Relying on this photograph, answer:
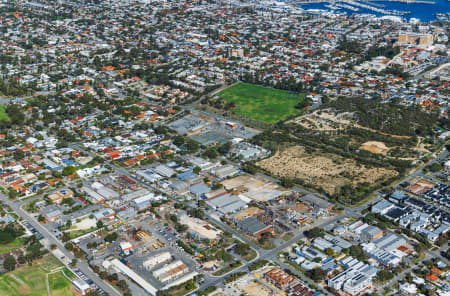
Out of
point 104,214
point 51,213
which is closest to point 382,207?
point 104,214

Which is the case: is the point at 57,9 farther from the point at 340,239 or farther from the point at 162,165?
the point at 340,239

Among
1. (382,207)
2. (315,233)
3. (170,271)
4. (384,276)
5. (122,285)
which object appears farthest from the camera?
(382,207)

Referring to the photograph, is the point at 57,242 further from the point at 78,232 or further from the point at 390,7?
the point at 390,7

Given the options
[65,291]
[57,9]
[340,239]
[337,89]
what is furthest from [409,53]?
[57,9]

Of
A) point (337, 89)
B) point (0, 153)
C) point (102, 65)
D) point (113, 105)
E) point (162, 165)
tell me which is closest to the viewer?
point (162, 165)

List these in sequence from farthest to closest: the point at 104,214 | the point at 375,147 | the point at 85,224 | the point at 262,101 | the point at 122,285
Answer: the point at 262,101, the point at 375,147, the point at 104,214, the point at 85,224, the point at 122,285

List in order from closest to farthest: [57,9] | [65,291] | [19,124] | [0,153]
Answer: [65,291] → [0,153] → [19,124] → [57,9]

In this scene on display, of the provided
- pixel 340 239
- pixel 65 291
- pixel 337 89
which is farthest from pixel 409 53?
pixel 65 291

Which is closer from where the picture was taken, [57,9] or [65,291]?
[65,291]
